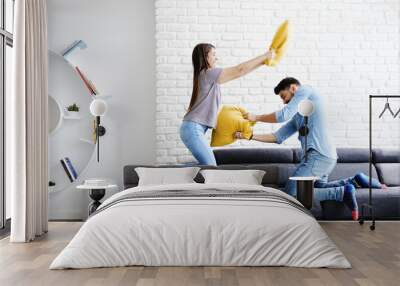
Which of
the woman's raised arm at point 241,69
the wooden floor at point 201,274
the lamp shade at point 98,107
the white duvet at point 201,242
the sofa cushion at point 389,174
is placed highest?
the woman's raised arm at point 241,69

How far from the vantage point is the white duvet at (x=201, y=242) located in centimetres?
447

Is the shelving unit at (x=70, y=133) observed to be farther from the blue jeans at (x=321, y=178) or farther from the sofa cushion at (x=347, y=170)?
the sofa cushion at (x=347, y=170)

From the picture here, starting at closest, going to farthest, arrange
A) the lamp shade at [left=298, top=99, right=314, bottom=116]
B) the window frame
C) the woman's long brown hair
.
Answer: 1. the window frame
2. the lamp shade at [left=298, top=99, right=314, bottom=116]
3. the woman's long brown hair

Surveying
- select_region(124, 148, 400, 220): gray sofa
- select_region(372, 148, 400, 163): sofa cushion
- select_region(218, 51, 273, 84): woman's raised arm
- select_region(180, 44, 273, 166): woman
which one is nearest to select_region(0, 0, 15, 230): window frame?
select_region(124, 148, 400, 220): gray sofa

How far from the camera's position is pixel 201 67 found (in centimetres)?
729

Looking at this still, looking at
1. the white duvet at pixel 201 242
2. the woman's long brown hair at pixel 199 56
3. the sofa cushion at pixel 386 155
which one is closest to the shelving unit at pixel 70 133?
the woman's long brown hair at pixel 199 56

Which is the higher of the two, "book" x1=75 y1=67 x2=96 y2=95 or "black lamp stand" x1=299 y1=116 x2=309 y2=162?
"book" x1=75 y1=67 x2=96 y2=95

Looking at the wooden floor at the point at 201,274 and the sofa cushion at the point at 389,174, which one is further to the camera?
the sofa cushion at the point at 389,174

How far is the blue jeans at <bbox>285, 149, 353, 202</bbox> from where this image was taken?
7.10 meters

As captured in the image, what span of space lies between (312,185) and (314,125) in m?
0.86

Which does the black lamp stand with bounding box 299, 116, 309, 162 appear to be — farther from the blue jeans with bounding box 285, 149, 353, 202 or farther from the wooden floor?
the wooden floor

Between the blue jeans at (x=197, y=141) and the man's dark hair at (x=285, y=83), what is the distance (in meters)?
0.99

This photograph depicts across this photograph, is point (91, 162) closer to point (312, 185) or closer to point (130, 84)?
point (130, 84)

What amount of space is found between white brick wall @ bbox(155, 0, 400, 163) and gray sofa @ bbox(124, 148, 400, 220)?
0.47ft
